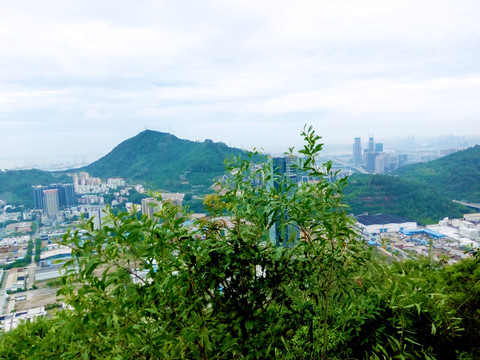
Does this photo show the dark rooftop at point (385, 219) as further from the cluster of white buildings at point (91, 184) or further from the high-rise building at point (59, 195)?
the high-rise building at point (59, 195)

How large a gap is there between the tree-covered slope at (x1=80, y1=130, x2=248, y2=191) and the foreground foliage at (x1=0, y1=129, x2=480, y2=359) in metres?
3.48

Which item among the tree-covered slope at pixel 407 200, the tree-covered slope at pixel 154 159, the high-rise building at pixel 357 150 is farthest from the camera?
the high-rise building at pixel 357 150

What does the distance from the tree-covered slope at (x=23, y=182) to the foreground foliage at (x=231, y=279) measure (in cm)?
578

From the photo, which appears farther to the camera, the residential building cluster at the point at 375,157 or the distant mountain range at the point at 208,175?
the residential building cluster at the point at 375,157

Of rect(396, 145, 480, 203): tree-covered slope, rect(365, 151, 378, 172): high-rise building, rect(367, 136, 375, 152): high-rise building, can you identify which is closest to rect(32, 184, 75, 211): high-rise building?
rect(365, 151, 378, 172): high-rise building

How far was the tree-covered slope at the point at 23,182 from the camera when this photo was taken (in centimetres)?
639

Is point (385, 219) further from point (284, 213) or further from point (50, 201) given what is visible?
point (50, 201)

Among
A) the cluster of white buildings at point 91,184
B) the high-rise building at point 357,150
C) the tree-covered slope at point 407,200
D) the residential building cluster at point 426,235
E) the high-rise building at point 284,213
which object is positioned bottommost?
the residential building cluster at point 426,235

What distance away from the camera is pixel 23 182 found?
702 centimetres

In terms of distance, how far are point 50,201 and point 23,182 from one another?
1.99 m

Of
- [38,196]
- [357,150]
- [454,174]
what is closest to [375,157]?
[357,150]

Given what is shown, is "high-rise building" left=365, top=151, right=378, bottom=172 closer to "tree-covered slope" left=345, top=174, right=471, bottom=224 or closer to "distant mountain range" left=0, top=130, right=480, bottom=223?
"distant mountain range" left=0, top=130, right=480, bottom=223

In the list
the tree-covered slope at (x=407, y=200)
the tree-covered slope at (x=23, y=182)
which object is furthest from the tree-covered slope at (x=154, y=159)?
the tree-covered slope at (x=407, y=200)

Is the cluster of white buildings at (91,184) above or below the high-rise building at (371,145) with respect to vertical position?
below
